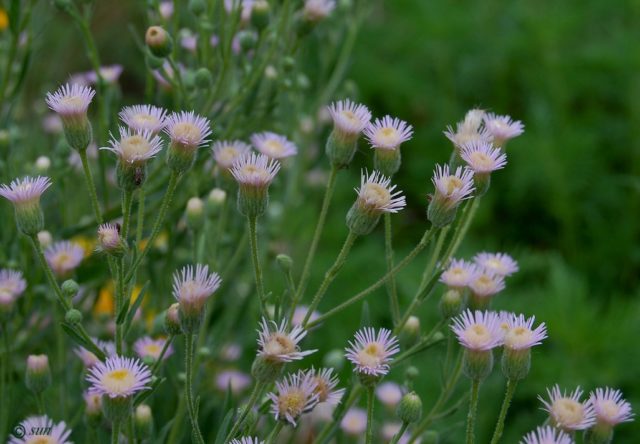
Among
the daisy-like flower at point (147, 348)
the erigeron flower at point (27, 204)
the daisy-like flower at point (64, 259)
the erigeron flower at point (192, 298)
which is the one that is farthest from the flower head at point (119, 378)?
the daisy-like flower at point (64, 259)

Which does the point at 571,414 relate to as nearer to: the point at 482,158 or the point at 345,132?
the point at 482,158

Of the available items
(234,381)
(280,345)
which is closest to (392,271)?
(280,345)

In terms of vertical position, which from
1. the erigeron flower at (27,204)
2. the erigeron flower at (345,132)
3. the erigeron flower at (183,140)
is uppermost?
the erigeron flower at (345,132)

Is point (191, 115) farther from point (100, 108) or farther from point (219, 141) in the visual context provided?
point (100, 108)

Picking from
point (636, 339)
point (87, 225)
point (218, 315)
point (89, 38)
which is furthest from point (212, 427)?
point (636, 339)

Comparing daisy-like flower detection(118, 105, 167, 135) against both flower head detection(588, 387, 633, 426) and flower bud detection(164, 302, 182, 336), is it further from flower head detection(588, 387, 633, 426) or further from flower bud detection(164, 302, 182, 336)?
flower head detection(588, 387, 633, 426)

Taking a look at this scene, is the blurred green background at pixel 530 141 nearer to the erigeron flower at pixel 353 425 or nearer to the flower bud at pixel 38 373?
the erigeron flower at pixel 353 425
